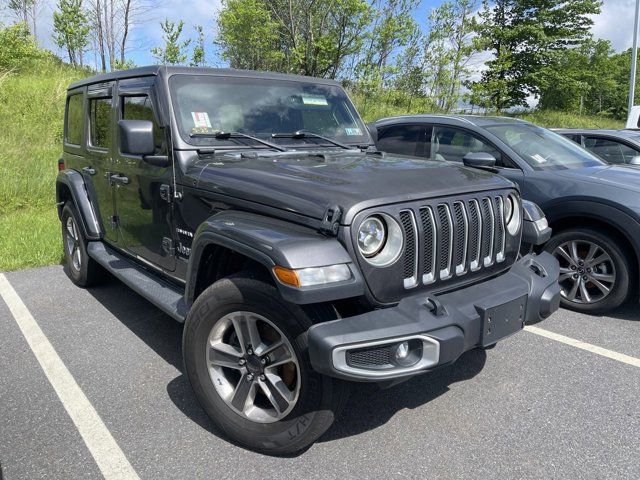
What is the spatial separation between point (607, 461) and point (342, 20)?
1645 centimetres

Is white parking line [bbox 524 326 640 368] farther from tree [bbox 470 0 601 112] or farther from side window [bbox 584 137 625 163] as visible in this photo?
tree [bbox 470 0 601 112]

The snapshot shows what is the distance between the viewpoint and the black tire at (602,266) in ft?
13.7

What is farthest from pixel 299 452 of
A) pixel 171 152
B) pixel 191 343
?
pixel 171 152

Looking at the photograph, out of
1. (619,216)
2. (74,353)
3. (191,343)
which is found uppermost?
(619,216)

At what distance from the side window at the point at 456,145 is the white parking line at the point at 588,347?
174 cm

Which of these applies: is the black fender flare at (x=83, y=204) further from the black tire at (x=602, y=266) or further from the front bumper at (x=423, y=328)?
the black tire at (x=602, y=266)

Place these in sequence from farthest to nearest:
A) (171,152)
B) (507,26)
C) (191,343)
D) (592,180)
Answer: (507,26) < (592,180) < (171,152) < (191,343)

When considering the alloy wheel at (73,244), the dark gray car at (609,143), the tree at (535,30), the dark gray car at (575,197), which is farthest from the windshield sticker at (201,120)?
the tree at (535,30)

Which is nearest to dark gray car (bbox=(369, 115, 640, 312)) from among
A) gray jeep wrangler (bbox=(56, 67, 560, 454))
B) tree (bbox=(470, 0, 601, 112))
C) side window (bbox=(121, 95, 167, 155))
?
gray jeep wrangler (bbox=(56, 67, 560, 454))

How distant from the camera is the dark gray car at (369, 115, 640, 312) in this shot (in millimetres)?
4160

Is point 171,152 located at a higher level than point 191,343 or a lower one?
higher

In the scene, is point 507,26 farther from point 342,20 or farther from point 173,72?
point 173,72

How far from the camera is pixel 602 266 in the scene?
14.2ft

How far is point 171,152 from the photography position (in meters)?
3.16
